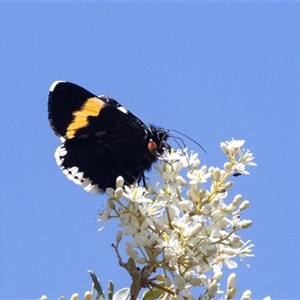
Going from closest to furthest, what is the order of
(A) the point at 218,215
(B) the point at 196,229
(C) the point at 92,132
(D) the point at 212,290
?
(B) the point at 196,229 < (D) the point at 212,290 < (A) the point at 218,215 < (C) the point at 92,132

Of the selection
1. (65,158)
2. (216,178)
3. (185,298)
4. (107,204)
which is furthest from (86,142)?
(185,298)

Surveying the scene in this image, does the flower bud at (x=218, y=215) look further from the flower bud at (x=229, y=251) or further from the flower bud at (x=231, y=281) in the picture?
the flower bud at (x=231, y=281)

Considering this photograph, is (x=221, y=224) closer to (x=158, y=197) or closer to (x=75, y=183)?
(x=158, y=197)

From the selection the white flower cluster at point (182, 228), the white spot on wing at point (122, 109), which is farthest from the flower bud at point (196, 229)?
the white spot on wing at point (122, 109)

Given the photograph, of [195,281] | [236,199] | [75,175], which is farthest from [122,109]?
[195,281]

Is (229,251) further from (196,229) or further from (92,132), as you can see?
(92,132)
